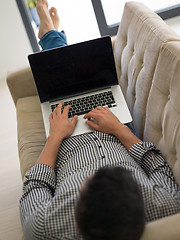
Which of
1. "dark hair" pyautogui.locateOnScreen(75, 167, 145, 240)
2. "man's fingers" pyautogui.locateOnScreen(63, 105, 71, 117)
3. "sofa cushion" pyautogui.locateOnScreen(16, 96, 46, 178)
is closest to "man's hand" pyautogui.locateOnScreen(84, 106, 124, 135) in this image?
"man's fingers" pyautogui.locateOnScreen(63, 105, 71, 117)

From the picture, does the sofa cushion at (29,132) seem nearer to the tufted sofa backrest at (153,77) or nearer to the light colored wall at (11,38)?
the tufted sofa backrest at (153,77)

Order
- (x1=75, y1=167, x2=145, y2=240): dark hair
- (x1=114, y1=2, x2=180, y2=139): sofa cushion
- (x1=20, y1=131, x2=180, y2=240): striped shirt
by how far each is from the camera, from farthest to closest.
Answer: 1. (x1=114, y1=2, x2=180, y2=139): sofa cushion
2. (x1=20, y1=131, x2=180, y2=240): striped shirt
3. (x1=75, y1=167, x2=145, y2=240): dark hair

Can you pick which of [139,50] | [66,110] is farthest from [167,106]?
[66,110]

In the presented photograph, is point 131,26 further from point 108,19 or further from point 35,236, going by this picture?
point 108,19

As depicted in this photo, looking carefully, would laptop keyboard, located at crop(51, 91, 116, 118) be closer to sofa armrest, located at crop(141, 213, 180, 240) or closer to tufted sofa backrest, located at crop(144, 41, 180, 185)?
tufted sofa backrest, located at crop(144, 41, 180, 185)

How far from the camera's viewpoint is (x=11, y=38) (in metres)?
3.47

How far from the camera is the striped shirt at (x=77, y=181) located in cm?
87

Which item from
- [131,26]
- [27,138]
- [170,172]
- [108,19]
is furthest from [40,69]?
[108,19]

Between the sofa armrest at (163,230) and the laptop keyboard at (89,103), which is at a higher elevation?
the sofa armrest at (163,230)

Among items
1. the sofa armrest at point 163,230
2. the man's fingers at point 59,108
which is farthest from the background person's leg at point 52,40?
the sofa armrest at point 163,230

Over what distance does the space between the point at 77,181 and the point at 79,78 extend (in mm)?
720

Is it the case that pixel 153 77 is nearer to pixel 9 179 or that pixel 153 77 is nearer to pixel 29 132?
pixel 29 132

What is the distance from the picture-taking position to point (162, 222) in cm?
75

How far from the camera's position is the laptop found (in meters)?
1.50
